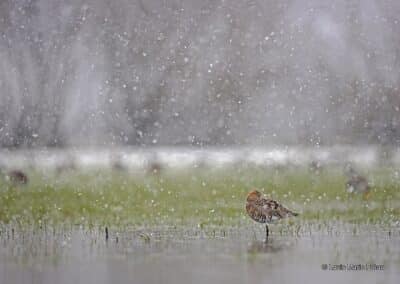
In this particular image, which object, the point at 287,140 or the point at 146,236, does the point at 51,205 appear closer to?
the point at 146,236

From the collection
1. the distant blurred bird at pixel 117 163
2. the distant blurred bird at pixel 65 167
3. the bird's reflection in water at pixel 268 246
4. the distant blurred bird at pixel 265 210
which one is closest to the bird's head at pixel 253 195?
the distant blurred bird at pixel 265 210

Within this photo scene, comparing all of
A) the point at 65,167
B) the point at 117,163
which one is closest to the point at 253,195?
the point at 117,163

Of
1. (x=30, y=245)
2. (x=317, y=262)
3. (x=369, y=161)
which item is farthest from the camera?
(x=369, y=161)

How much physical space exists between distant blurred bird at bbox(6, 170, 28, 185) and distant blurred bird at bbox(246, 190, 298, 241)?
2.27ft

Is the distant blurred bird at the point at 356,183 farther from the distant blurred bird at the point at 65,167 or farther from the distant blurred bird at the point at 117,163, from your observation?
the distant blurred bird at the point at 65,167

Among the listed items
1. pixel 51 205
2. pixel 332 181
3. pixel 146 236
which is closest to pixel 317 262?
pixel 332 181

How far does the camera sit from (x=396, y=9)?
2.09 m

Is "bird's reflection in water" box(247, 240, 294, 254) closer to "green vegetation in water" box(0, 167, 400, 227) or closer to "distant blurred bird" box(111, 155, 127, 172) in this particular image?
"green vegetation in water" box(0, 167, 400, 227)

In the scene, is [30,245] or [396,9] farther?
[396,9]

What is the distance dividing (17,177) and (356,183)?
1048 mm

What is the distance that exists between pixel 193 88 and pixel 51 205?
22.7 inches

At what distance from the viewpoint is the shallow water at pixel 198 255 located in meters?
1.70

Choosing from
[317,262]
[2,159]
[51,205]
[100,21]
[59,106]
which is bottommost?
[317,262]

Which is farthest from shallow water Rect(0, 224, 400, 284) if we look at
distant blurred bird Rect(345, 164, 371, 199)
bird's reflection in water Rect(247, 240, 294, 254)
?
distant blurred bird Rect(345, 164, 371, 199)
